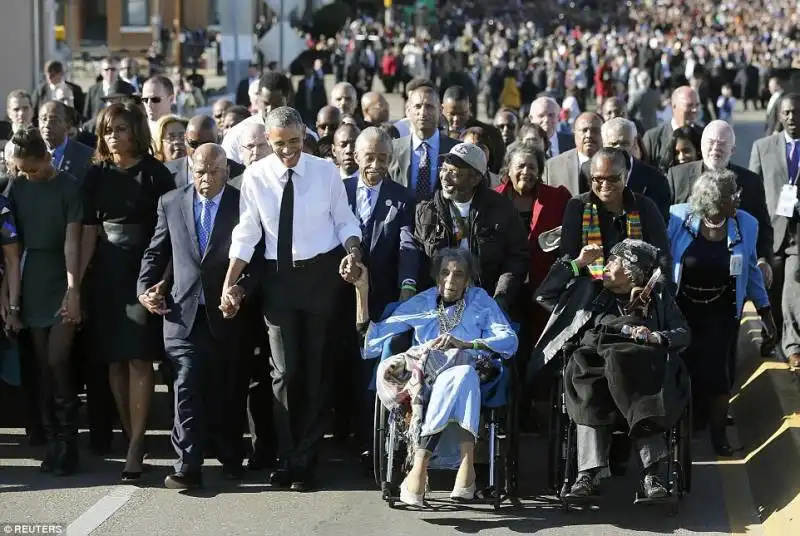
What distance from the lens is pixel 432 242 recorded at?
915 cm

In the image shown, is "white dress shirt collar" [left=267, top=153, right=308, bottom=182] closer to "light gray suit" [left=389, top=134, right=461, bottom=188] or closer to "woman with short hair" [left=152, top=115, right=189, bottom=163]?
"light gray suit" [left=389, top=134, right=461, bottom=188]

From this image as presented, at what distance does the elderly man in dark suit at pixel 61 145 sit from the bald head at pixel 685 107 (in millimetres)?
4465

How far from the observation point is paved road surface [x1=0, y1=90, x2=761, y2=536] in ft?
26.3

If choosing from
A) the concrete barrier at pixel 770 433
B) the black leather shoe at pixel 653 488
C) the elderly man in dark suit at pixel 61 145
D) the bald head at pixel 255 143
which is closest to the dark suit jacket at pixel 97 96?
the elderly man in dark suit at pixel 61 145

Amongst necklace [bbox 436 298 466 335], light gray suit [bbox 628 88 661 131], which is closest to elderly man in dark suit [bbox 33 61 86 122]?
necklace [bbox 436 298 466 335]

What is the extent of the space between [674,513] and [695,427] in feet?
6.62

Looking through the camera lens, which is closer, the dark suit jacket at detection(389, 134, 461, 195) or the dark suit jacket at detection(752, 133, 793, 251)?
the dark suit jacket at detection(389, 134, 461, 195)

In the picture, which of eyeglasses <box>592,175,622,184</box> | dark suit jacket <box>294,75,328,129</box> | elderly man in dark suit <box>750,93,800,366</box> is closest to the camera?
eyeglasses <box>592,175,622,184</box>

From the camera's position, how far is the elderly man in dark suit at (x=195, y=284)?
8.82m

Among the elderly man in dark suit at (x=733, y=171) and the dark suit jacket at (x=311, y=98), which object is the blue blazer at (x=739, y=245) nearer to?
the elderly man in dark suit at (x=733, y=171)

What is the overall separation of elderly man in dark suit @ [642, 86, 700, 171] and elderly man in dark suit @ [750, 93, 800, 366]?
0.56 m

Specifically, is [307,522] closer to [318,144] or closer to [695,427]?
[695,427]

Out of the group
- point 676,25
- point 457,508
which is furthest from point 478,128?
Answer: point 676,25

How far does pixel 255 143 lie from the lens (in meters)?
9.91
